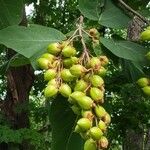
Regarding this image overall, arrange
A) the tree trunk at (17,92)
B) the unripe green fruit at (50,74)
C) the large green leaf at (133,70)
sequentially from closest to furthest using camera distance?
the unripe green fruit at (50,74) → the large green leaf at (133,70) → the tree trunk at (17,92)

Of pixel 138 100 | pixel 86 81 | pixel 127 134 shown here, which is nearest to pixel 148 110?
pixel 138 100

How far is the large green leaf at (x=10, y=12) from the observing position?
1.35 meters

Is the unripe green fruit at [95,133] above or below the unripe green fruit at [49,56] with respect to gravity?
below

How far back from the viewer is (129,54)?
112 centimetres

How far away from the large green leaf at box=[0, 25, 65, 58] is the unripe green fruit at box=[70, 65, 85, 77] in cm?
17

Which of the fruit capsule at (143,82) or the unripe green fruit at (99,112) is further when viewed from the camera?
the fruit capsule at (143,82)

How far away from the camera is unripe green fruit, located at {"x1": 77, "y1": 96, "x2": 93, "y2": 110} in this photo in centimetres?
90

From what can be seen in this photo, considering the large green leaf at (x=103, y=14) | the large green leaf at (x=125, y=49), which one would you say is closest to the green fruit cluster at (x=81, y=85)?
the large green leaf at (x=125, y=49)

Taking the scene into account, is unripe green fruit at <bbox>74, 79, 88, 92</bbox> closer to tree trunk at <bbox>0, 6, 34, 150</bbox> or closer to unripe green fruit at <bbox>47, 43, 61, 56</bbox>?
unripe green fruit at <bbox>47, 43, 61, 56</bbox>

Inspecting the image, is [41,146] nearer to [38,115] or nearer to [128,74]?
[38,115]

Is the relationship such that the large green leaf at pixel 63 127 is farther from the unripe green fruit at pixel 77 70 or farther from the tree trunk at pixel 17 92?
the tree trunk at pixel 17 92

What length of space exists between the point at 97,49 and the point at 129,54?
0.09 meters

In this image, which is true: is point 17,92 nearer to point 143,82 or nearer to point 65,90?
point 143,82

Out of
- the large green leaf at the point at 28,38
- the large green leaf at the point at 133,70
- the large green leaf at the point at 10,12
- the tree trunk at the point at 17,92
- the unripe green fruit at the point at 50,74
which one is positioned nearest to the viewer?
the unripe green fruit at the point at 50,74
